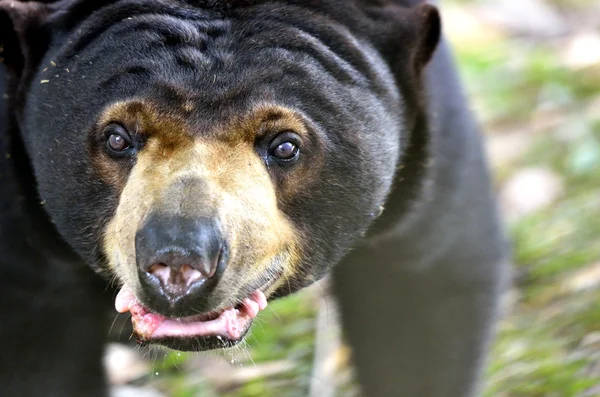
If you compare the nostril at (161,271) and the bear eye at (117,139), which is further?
the bear eye at (117,139)

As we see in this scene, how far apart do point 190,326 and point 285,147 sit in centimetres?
59

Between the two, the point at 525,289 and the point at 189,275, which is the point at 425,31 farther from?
the point at 525,289

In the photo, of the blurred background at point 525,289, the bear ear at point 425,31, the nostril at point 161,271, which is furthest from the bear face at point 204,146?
the blurred background at point 525,289

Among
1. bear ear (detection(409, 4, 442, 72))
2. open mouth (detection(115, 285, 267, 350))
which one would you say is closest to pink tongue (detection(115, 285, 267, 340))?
open mouth (detection(115, 285, 267, 350))

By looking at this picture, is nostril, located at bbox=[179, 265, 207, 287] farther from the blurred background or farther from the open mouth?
the blurred background

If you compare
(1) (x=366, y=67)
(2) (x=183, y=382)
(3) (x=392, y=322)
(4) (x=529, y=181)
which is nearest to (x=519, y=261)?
(4) (x=529, y=181)

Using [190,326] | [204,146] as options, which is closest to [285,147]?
[204,146]

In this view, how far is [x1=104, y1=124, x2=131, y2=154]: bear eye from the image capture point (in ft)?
11.6

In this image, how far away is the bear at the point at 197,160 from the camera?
338 cm

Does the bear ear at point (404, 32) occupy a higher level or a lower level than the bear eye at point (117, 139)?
higher

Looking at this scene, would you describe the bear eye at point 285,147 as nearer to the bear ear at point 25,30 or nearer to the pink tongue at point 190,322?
the pink tongue at point 190,322

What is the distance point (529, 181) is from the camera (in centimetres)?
657

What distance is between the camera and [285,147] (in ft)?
11.7

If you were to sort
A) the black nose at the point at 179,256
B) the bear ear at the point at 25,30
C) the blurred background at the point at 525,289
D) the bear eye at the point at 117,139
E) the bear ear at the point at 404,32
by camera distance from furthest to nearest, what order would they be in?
the blurred background at the point at 525,289 < the bear ear at the point at 404,32 < the bear ear at the point at 25,30 < the bear eye at the point at 117,139 < the black nose at the point at 179,256
